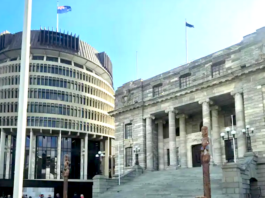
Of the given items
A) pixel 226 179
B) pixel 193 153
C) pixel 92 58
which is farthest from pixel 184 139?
pixel 92 58

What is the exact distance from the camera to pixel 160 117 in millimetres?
47938

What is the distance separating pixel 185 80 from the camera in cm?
4425

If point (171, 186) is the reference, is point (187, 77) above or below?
above

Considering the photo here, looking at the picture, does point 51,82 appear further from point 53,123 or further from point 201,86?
point 201,86

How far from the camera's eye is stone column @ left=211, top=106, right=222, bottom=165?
130ft

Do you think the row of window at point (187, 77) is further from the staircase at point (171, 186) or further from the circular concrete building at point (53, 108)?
the circular concrete building at point (53, 108)

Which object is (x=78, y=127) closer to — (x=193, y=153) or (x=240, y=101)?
(x=193, y=153)

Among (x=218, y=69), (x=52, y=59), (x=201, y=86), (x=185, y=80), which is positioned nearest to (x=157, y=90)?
(x=185, y=80)

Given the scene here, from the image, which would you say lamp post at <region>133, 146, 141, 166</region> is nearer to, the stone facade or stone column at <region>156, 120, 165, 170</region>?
the stone facade

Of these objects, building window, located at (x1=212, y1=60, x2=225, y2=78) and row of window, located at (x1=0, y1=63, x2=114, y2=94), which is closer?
building window, located at (x1=212, y1=60, x2=225, y2=78)

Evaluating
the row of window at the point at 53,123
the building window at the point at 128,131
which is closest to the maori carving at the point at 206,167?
the building window at the point at 128,131

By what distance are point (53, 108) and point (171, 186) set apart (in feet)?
136

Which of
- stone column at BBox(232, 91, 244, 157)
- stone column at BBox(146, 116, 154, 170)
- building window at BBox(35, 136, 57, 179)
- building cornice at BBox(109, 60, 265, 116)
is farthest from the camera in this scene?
building window at BBox(35, 136, 57, 179)

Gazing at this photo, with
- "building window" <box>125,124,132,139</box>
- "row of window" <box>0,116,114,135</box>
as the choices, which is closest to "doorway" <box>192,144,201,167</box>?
"building window" <box>125,124,132,139</box>
